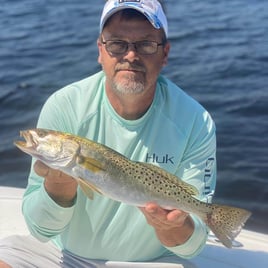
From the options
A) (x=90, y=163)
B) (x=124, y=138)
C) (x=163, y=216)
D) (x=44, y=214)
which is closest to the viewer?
(x=90, y=163)

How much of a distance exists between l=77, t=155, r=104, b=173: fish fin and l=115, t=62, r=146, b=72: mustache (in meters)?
0.65

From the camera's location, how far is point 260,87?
10781 millimetres

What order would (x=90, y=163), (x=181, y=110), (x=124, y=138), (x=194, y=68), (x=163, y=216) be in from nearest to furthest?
(x=90, y=163), (x=163, y=216), (x=124, y=138), (x=181, y=110), (x=194, y=68)

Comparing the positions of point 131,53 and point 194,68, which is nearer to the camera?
point 131,53

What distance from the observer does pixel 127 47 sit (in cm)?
358

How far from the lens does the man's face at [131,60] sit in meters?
3.52

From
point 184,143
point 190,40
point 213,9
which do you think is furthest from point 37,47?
point 184,143

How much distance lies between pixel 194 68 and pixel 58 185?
895cm

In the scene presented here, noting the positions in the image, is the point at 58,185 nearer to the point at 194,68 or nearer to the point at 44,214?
the point at 44,214

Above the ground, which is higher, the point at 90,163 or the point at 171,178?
the point at 90,163

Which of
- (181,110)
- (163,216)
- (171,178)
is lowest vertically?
(163,216)

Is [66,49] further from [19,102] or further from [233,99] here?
[233,99]

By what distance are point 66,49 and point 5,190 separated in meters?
9.07

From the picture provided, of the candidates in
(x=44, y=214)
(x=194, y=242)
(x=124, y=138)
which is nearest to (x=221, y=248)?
(x=194, y=242)
